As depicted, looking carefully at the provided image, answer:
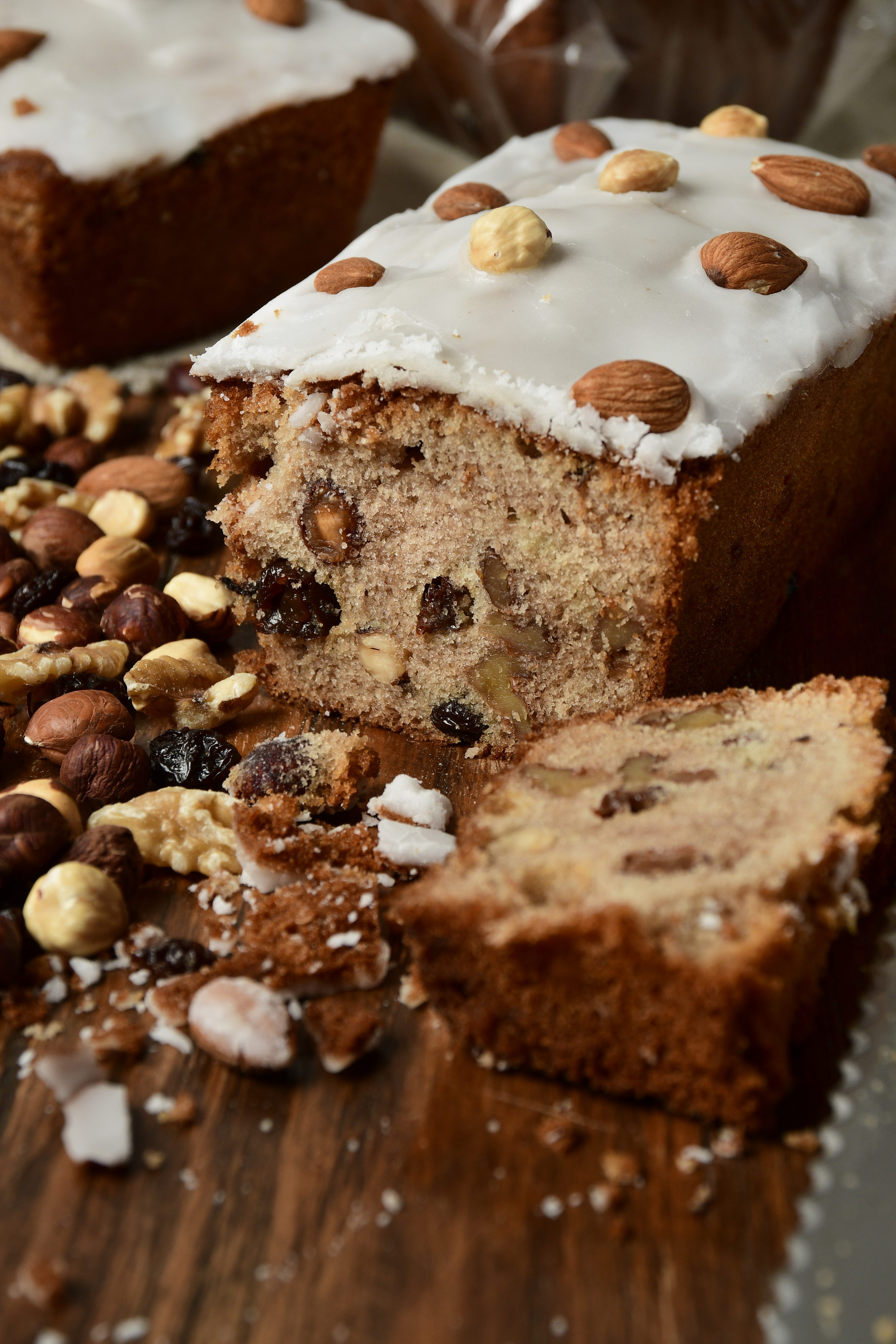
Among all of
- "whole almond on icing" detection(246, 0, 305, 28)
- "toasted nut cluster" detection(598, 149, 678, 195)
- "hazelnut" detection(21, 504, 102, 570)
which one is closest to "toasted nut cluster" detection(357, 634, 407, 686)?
"hazelnut" detection(21, 504, 102, 570)

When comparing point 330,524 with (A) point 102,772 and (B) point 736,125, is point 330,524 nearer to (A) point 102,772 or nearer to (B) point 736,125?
(A) point 102,772

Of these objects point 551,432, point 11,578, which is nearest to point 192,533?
point 11,578

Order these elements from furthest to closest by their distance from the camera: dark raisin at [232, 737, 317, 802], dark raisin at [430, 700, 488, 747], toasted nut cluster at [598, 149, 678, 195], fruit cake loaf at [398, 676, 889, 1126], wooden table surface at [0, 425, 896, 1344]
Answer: toasted nut cluster at [598, 149, 678, 195], dark raisin at [430, 700, 488, 747], dark raisin at [232, 737, 317, 802], fruit cake loaf at [398, 676, 889, 1126], wooden table surface at [0, 425, 896, 1344]

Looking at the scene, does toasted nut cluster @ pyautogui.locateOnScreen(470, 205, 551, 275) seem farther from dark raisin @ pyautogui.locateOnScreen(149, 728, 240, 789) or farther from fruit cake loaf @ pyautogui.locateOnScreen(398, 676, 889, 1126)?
dark raisin @ pyautogui.locateOnScreen(149, 728, 240, 789)

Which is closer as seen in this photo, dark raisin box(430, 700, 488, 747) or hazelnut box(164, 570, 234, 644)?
dark raisin box(430, 700, 488, 747)

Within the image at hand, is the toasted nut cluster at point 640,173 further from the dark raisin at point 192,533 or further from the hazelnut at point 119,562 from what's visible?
the hazelnut at point 119,562

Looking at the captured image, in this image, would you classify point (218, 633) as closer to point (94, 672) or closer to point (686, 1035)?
point (94, 672)

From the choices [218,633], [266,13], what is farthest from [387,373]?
[266,13]
